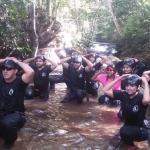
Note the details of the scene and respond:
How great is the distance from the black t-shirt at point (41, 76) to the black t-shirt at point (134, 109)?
383cm

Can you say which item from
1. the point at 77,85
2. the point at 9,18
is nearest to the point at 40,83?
the point at 77,85

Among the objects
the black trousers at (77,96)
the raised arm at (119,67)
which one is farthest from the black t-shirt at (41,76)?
the raised arm at (119,67)

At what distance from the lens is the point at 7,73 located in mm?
4352

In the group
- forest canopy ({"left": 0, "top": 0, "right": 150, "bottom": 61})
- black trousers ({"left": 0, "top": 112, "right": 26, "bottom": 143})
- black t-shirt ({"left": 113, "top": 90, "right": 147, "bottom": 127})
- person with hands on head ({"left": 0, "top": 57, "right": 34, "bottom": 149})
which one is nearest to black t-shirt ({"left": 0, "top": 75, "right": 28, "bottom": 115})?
person with hands on head ({"left": 0, "top": 57, "right": 34, "bottom": 149})

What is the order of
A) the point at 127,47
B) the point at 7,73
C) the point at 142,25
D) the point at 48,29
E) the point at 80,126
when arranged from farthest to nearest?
the point at 127,47 → the point at 142,25 → the point at 48,29 → the point at 80,126 → the point at 7,73

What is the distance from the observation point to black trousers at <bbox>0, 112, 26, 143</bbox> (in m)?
4.13

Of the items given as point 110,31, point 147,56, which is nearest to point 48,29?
point 147,56

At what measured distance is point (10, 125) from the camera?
13.5 ft

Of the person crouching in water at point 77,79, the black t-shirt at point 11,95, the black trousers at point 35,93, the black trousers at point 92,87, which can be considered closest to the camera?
the black t-shirt at point 11,95

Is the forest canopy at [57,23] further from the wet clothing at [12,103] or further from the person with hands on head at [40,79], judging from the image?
the wet clothing at [12,103]

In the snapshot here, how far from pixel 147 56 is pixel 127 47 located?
5.20 meters

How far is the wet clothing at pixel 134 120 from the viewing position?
14.0 feet

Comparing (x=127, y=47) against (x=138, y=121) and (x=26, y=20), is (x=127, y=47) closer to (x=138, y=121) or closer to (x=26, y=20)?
(x=26, y=20)

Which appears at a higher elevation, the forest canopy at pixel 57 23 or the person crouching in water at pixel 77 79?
the forest canopy at pixel 57 23
